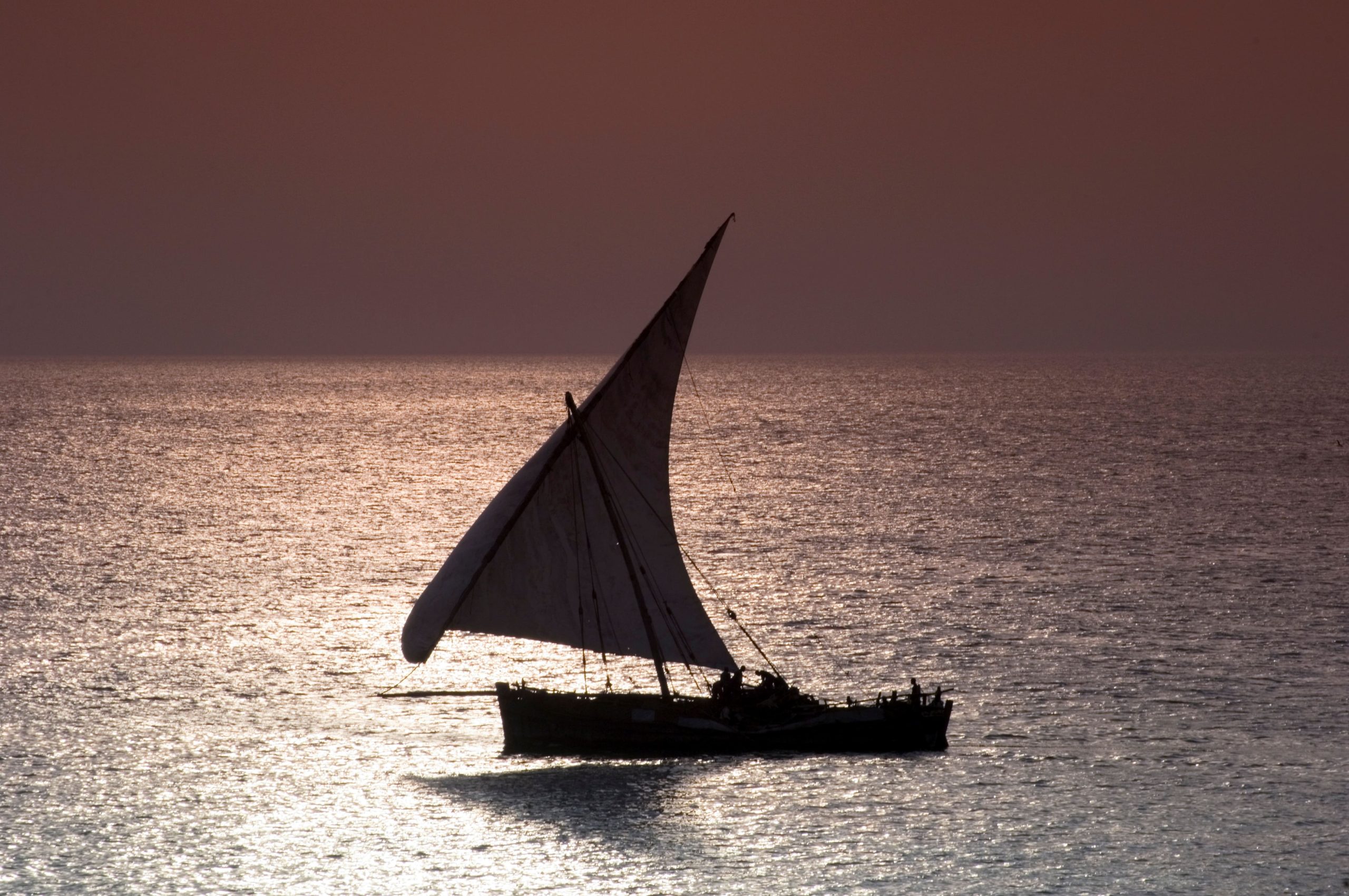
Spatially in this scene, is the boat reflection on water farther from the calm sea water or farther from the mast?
the mast

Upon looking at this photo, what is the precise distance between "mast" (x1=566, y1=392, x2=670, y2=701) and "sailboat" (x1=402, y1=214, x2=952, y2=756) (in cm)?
5

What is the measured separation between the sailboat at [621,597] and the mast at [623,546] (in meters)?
0.05

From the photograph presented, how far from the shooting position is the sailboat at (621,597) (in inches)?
1702

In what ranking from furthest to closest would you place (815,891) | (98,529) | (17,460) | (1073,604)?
(17,460), (98,529), (1073,604), (815,891)

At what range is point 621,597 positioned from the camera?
45062 millimetres

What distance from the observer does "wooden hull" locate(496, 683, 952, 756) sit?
4559 cm

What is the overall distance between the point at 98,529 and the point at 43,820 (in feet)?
230

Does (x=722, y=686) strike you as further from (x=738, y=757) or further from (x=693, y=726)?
(x=738, y=757)

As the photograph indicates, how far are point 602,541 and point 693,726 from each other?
19.6 feet

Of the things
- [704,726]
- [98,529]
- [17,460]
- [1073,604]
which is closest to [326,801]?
[704,726]

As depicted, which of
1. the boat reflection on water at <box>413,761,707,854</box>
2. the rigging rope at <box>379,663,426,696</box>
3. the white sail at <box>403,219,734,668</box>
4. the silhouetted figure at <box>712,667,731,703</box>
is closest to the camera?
the boat reflection on water at <box>413,761,707,854</box>

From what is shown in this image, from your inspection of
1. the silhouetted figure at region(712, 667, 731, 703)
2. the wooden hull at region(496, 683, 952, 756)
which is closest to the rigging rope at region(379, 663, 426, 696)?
the wooden hull at region(496, 683, 952, 756)

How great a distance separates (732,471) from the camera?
6368 inches

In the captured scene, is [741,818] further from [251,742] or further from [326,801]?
[251,742]
